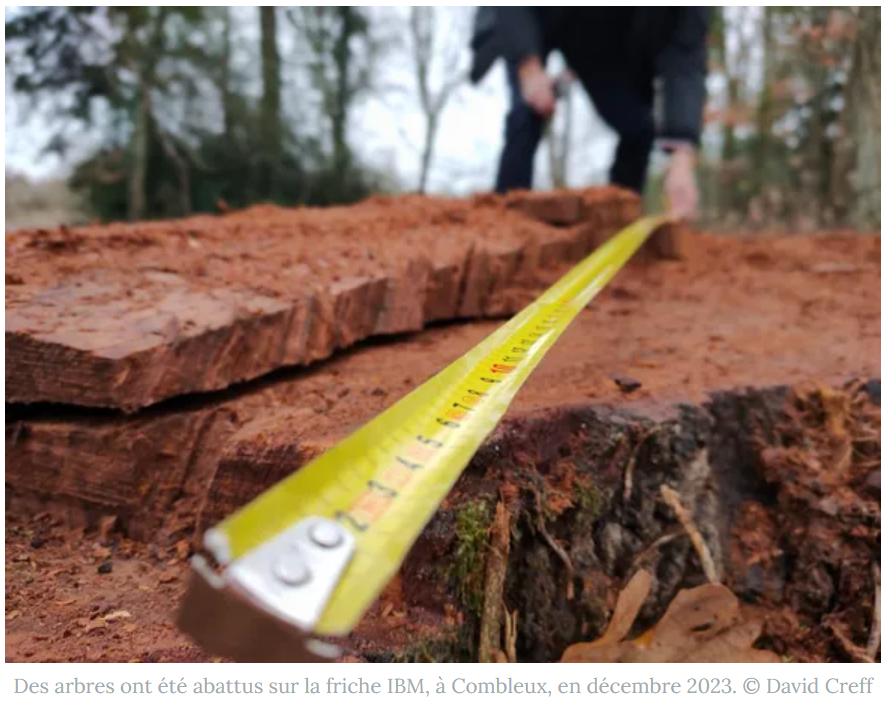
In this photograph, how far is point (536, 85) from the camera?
3.46 metres

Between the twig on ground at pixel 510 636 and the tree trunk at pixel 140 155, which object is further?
the tree trunk at pixel 140 155

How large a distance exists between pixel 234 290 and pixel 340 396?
524 mm

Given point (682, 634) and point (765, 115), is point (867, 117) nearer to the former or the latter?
point (765, 115)

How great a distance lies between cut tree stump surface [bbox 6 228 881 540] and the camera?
1510mm

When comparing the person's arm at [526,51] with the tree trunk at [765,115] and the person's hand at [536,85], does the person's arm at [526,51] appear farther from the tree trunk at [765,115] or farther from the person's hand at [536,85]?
the tree trunk at [765,115]

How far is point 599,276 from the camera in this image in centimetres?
210

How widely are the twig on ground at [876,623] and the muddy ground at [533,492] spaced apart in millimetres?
15

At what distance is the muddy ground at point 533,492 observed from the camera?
1.28 m

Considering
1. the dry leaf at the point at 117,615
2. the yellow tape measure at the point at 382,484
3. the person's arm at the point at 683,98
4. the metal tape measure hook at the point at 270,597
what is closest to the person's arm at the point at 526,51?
the person's arm at the point at 683,98

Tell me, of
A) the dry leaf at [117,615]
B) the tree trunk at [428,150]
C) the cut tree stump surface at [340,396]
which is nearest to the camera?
the dry leaf at [117,615]

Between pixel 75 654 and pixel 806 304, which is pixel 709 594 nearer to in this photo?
pixel 75 654

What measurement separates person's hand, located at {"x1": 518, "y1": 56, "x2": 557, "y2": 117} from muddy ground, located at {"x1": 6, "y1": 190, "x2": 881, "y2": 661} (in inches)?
71.5

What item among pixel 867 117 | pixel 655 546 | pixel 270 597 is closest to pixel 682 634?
pixel 655 546

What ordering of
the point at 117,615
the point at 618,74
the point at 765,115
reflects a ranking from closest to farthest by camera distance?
1. the point at 117,615
2. the point at 618,74
3. the point at 765,115
